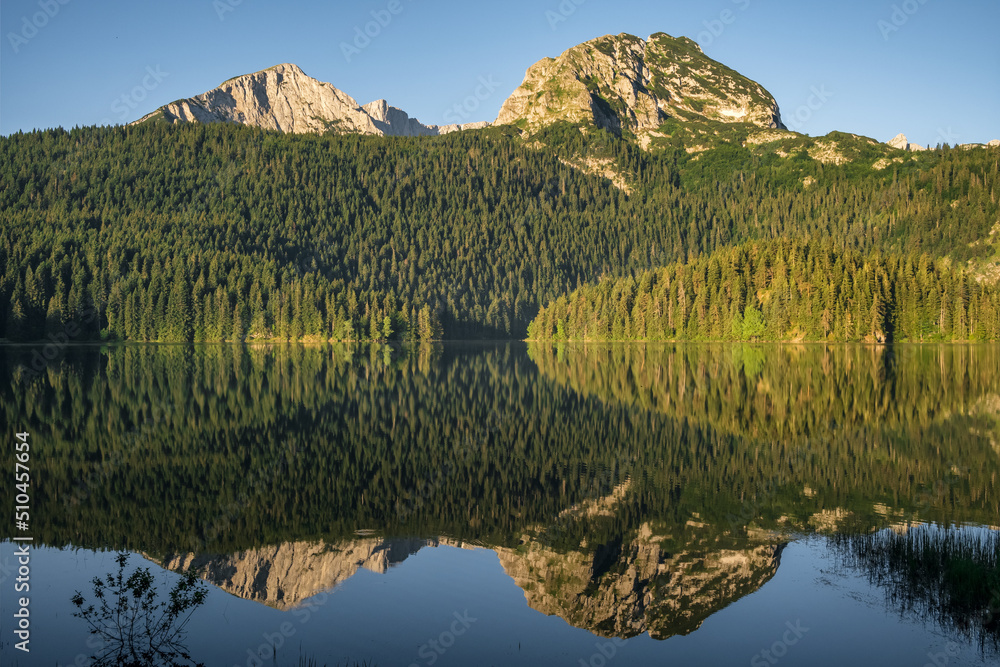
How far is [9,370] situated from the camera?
88250mm

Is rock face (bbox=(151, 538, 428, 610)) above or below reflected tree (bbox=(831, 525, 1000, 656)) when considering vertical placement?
below

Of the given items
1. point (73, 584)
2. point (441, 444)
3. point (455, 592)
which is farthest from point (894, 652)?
point (441, 444)

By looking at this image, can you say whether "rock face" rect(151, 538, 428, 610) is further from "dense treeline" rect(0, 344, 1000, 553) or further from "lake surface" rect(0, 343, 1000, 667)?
"dense treeline" rect(0, 344, 1000, 553)

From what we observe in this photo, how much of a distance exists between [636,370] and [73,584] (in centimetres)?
6983

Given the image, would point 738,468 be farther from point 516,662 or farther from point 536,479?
point 516,662

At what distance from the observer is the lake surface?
53.1ft

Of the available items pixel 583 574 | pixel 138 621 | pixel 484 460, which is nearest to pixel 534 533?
pixel 583 574

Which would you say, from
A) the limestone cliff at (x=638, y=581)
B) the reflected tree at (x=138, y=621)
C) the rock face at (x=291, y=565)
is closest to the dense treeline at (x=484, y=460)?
the rock face at (x=291, y=565)

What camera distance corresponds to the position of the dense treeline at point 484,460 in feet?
77.8

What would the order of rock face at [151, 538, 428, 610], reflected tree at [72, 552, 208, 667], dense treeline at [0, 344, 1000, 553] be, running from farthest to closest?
dense treeline at [0, 344, 1000, 553] → rock face at [151, 538, 428, 610] → reflected tree at [72, 552, 208, 667]

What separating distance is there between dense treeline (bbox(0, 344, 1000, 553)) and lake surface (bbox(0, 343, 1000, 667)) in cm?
16

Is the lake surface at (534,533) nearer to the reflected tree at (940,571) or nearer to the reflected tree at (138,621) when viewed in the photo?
the reflected tree at (940,571)

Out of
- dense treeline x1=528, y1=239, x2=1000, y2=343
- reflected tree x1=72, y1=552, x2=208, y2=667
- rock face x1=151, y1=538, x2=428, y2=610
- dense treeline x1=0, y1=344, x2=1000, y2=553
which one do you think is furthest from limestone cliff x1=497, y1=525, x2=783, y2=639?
dense treeline x1=528, y1=239, x2=1000, y2=343

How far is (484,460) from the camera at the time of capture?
32500 mm
